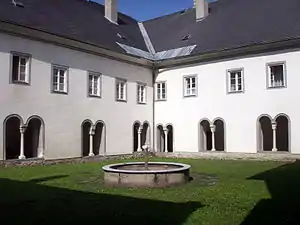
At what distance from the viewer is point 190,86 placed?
2430cm

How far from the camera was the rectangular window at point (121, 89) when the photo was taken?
23.4 meters

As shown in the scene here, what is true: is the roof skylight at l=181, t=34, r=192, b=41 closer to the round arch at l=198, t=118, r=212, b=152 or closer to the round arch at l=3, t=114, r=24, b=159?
the round arch at l=198, t=118, r=212, b=152

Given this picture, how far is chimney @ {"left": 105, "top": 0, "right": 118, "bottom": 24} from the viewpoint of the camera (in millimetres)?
27297

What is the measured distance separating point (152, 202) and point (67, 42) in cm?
1359

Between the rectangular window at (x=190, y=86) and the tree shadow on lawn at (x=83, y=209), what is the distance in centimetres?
1538

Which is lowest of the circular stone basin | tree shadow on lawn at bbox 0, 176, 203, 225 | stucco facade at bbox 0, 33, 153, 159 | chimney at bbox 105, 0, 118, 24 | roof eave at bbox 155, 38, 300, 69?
tree shadow on lawn at bbox 0, 176, 203, 225

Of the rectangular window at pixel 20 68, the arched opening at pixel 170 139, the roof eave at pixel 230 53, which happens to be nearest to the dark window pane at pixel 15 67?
the rectangular window at pixel 20 68

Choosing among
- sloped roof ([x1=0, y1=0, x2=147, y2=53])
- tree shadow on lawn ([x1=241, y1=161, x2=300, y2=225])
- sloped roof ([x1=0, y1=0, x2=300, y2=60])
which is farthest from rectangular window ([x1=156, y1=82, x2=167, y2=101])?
tree shadow on lawn ([x1=241, y1=161, x2=300, y2=225])

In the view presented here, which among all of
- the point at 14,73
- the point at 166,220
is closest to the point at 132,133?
the point at 14,73

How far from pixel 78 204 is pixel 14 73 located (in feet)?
37.6

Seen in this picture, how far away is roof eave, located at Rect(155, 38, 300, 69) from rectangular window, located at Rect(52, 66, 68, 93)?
7.66 m

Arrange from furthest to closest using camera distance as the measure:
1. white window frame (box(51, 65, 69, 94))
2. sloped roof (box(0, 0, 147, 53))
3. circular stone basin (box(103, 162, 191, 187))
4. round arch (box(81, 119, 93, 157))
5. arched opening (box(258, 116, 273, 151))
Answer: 1. arched opening (box(258, 116, 273, 151))
2. round arch (box(81, 119, 93, 157))
3. white window frame (box(51, 65, 69, 94))
4. sloped roof (box(0, 0, 147, 53))
5. circular stone basin (box(103, 162, 191, 187))

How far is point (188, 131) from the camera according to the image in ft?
79.3

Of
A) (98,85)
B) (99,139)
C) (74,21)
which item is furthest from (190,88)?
(74,21)
